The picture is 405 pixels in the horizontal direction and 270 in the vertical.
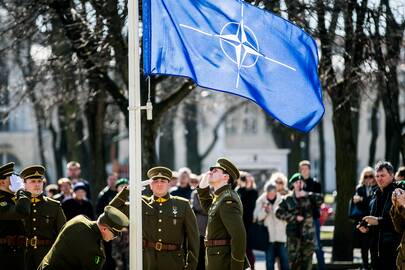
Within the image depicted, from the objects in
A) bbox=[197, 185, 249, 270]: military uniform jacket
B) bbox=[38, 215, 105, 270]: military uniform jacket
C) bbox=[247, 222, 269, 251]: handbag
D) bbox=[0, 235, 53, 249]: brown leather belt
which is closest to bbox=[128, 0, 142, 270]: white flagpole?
bbox=[38, 215, 105, 270]: military uniform jacket

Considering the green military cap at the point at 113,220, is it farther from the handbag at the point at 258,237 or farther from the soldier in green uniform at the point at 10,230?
the handbag at the point at 258,237

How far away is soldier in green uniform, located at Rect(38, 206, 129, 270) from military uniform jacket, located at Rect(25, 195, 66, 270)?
362cm

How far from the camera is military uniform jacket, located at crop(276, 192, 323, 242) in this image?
16125mm

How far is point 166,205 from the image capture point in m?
11.8

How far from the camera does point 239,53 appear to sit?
9.76 m

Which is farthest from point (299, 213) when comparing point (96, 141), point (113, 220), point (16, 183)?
point (96, 141)

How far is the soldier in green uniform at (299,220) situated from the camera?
1612 centimetres

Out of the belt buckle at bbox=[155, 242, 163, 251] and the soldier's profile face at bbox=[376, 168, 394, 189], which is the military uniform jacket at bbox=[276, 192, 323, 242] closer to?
the soldier's profile face at bbox=[376, 168, 394, 189]

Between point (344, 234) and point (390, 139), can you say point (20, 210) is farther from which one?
point (390, 139)

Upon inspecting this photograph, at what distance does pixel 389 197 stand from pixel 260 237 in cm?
490

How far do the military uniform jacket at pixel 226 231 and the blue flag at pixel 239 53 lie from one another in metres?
1.61

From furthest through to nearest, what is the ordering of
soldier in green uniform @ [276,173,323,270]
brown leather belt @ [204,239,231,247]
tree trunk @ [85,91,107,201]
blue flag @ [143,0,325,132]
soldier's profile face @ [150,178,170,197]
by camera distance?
tree trunk @ [85,91,107,201]
soldier in green uniform @ [276,173,323,270]
soldier's profile face @ [150,178,170,197]
brown leather belt @ [204,239,231,247]
blue flag @ [143,0,325,132]

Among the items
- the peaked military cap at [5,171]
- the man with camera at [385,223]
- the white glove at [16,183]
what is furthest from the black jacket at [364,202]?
the peaked military cap at [5,171]

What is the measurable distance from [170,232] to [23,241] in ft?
6.08
